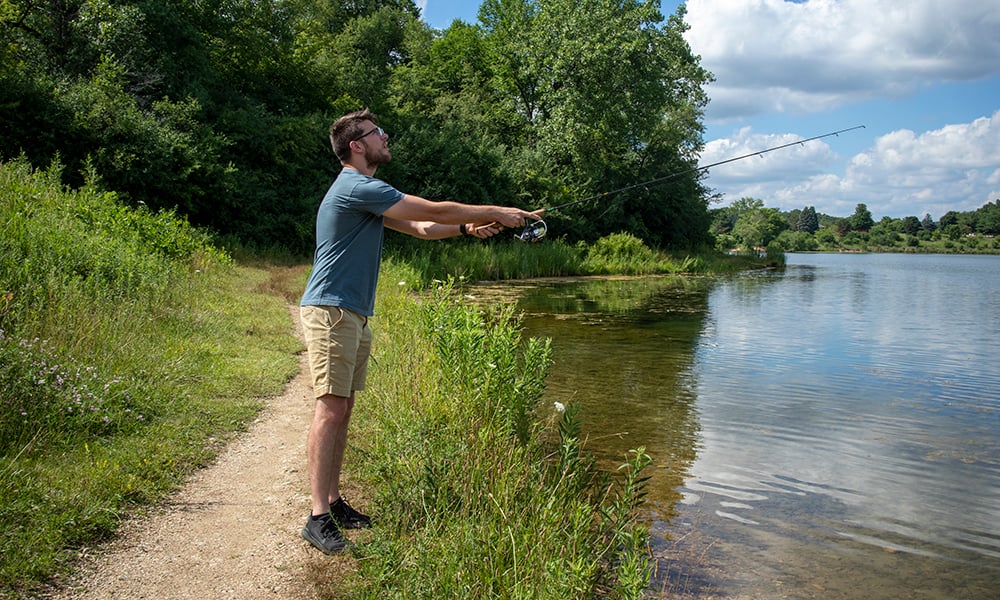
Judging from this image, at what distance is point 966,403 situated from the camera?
916 cm

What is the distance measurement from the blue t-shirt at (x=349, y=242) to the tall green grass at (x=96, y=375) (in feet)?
5.44

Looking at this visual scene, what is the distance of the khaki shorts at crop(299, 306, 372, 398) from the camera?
12.5 feet

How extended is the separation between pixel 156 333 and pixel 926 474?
24.6ft

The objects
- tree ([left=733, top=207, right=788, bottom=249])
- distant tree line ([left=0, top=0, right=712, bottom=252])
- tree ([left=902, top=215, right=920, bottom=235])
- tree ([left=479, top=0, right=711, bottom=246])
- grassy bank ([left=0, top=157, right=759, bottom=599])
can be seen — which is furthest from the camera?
tree ([left=902, top=215, right=920, bottom=235])

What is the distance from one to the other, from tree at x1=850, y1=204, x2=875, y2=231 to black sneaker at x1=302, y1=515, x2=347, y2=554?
161 m

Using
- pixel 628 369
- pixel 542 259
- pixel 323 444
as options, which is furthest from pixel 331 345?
pixel 542 259

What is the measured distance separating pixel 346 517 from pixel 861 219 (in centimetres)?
16468

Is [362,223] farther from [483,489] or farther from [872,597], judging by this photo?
[872,597]

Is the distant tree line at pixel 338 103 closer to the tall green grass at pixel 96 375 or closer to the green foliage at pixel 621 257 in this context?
the green foliage at pixel 621 257

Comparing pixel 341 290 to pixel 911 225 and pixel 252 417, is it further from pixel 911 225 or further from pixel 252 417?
pixel 911 225

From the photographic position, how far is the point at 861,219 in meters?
150

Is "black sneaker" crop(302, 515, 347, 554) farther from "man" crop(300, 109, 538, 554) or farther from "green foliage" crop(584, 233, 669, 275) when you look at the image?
"green foliage" crop(584, 233, 669, 275)

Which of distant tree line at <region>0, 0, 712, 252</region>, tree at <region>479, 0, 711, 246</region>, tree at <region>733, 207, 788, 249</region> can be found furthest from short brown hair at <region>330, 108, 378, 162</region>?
tree at <region>733, 207, 788, 249</region>

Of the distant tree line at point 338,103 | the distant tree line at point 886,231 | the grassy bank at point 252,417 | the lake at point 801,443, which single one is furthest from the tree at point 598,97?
the distant tree line at point 886,231
